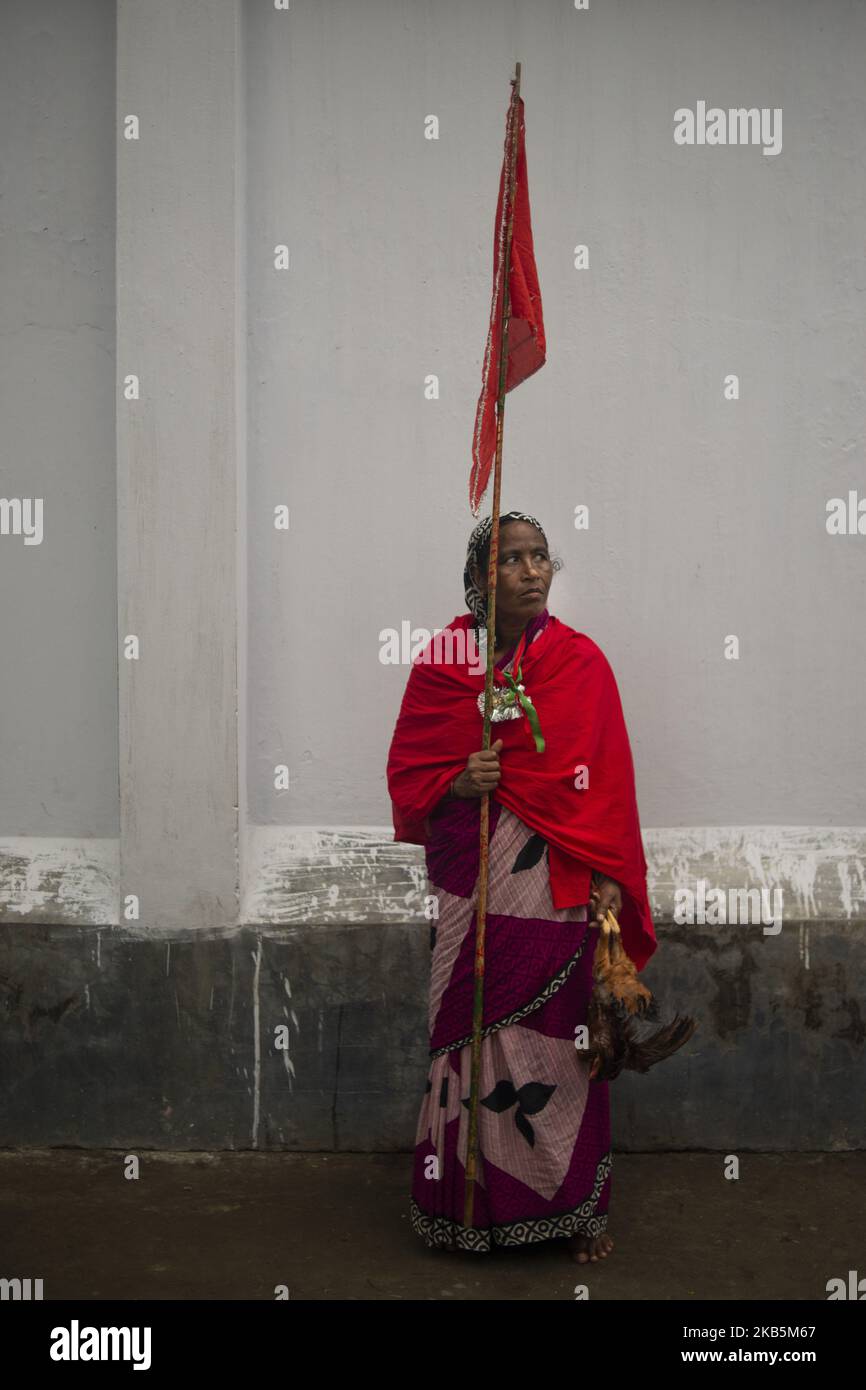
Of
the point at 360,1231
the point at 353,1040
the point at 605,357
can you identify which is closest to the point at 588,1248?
the point at 360,1231

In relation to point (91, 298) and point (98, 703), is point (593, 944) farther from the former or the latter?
A: point (91, 298)

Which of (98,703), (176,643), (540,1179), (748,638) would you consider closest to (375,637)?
(176,643)

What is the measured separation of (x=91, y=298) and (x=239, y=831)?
82.8 inches

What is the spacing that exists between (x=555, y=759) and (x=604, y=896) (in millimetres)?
431

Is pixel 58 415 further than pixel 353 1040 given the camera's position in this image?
Yes

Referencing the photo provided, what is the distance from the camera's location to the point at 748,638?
4859mm

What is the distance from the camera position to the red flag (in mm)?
3713

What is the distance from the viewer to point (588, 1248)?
3.86 meters

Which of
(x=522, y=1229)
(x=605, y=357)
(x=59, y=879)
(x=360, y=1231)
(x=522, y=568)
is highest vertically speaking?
(x=605, y=357)

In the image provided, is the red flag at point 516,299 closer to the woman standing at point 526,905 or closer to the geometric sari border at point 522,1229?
the woman standing at point 526,905

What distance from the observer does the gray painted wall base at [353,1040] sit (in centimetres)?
470

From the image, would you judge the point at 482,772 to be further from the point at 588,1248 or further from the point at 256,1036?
the point at 256,1036

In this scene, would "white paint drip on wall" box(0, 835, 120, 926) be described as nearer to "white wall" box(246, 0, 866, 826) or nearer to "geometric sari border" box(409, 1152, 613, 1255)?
"white wall" box(246, 0, 866, 826)

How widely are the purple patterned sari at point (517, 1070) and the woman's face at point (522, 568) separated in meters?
0.62
